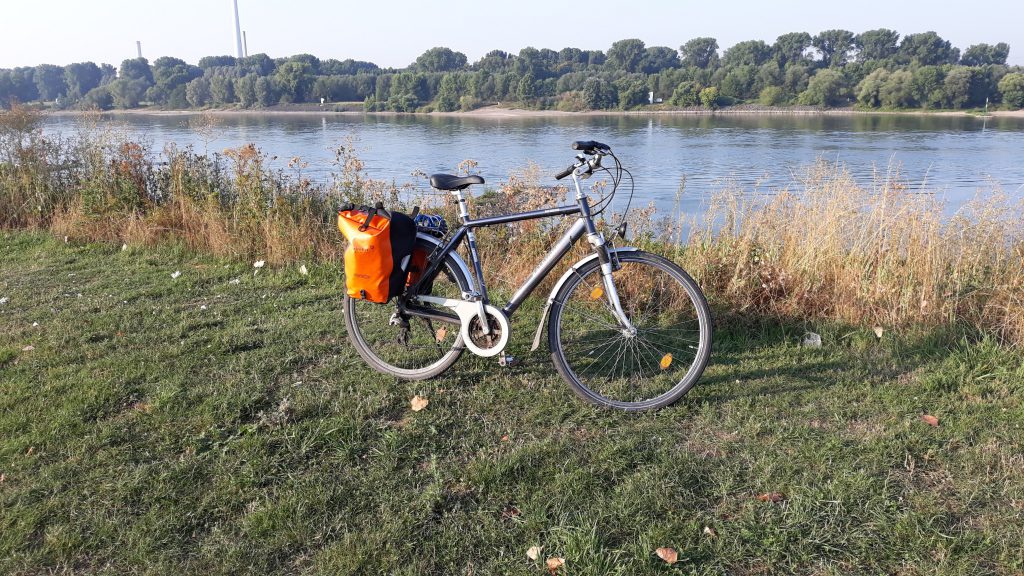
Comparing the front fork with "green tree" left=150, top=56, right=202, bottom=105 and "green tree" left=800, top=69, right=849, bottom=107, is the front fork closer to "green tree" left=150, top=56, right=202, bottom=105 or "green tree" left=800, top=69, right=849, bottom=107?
"green tree" left=800, top=69, right=849, bottom=107

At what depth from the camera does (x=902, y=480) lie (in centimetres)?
273

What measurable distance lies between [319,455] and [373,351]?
44.3 inches

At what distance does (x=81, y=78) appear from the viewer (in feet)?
289

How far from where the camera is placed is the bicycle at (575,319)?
3.41 m

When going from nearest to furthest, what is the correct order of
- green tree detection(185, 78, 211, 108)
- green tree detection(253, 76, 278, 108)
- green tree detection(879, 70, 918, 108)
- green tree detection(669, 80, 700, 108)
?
green tree detection(879, 70, 918, 108)
green tree detection(669, 80, 700, 108)
green tree detection(253, 76, 278, 108)
green tree detection(185, 78, 211, 108)

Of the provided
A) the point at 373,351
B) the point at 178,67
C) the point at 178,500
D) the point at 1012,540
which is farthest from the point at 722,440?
the point at 178,67

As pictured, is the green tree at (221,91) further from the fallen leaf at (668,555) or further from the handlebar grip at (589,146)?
the fallen leaf at (668,555)

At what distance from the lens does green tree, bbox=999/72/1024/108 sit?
52125 millimetres

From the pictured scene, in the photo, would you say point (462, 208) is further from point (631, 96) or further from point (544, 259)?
point (631, 96)

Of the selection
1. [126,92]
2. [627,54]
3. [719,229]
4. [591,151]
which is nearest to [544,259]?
[591,151]

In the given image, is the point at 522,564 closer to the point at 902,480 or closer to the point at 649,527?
the point at 649,527

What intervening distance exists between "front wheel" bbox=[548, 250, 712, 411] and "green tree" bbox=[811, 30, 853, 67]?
9109 centimetres

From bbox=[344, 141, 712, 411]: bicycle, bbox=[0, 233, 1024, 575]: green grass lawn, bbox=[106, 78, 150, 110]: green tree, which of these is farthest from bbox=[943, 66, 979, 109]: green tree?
bbox=[106, 78, 150, 110]: green tree

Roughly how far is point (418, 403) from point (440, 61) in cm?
11055
